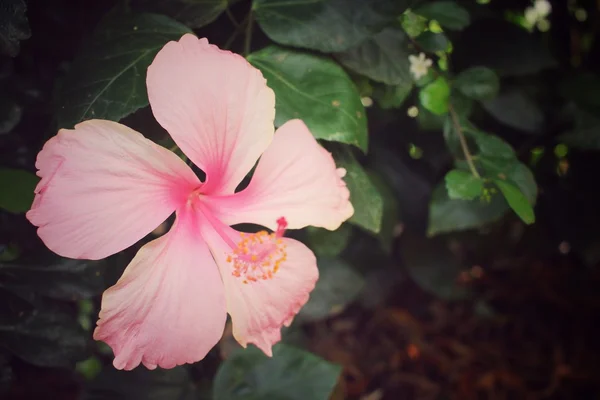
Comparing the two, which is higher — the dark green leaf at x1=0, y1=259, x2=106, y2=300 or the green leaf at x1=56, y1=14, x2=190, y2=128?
the green leaf at x1=56, y1=14, x2=190, y2=128

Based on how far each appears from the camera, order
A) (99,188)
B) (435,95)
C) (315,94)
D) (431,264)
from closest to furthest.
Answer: (99,188) → (315,94) → (435,95) → (431,264)

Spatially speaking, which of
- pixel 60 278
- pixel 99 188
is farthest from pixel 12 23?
pixel 60 278

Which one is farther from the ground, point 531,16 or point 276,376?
point 531,16

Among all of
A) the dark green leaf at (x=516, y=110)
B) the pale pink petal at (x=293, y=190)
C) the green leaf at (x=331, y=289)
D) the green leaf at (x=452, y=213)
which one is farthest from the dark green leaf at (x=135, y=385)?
the dark green leaf at (x=516, y=110)

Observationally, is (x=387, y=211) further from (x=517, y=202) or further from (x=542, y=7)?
(x=542, y=7)

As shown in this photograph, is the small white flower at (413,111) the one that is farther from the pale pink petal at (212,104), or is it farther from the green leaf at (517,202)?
the pale pink petal at (212,104)

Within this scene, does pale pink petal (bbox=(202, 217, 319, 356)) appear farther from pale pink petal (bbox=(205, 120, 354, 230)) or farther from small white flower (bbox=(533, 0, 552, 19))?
small white flower (bbox=(533, 0, 552, 19))

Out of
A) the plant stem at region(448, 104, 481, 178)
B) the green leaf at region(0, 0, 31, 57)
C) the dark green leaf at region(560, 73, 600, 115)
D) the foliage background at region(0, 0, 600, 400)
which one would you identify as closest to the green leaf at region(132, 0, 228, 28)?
the foliage background at region(0, 0, 600, 400)
